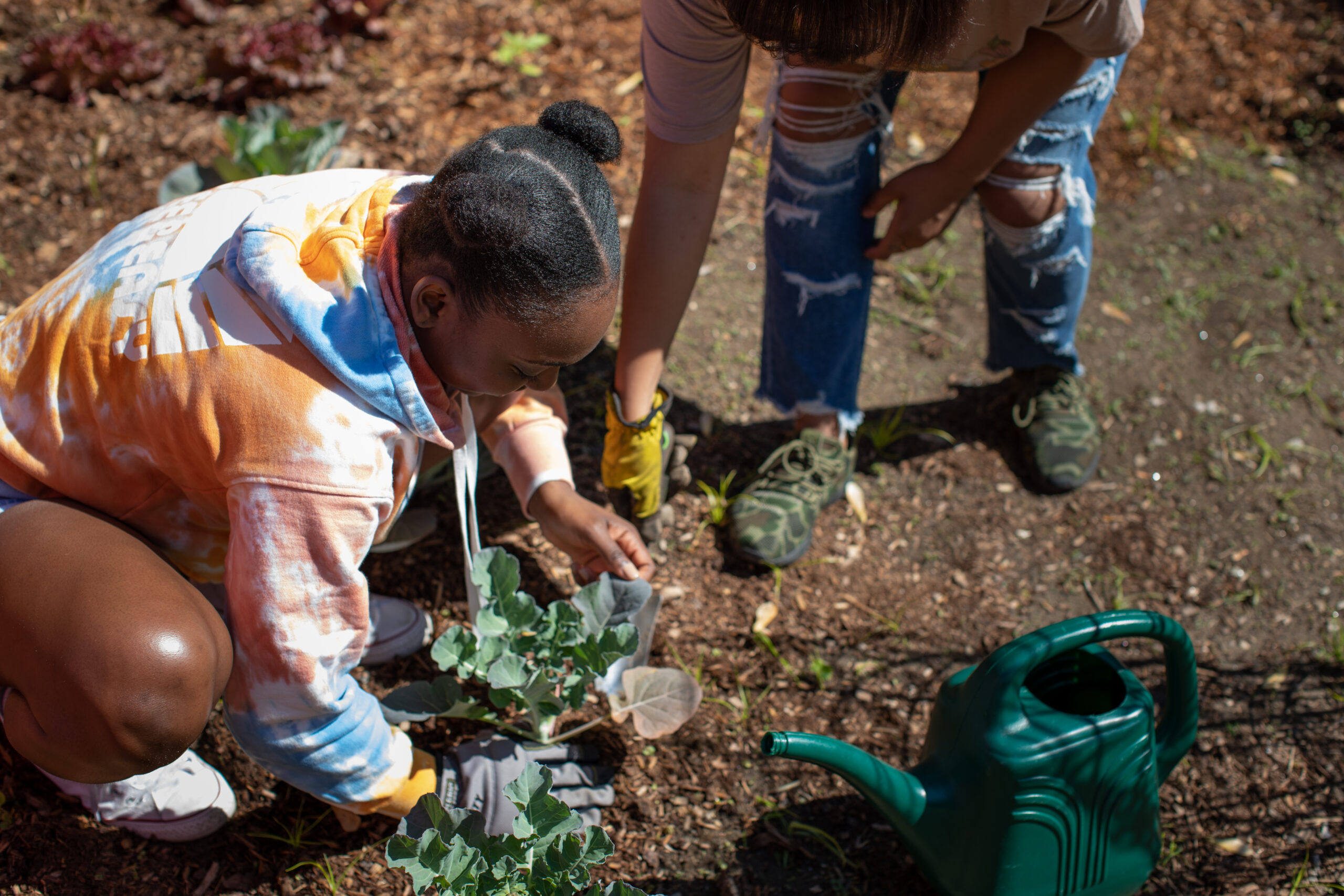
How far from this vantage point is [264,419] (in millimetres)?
1136

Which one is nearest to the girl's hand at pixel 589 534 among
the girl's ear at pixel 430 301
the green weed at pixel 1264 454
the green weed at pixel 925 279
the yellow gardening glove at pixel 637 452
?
the yellow gardening glove at pixel 637 452

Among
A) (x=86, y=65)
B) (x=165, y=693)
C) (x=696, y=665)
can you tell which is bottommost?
(x=696, y=665)

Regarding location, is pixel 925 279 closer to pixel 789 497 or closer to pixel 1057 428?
pixel 1057 428

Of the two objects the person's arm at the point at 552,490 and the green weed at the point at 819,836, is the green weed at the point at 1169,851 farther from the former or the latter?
the person's arm at the point at 552,490

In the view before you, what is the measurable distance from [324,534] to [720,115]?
3.13 ft

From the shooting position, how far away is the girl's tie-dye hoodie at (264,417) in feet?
3.76

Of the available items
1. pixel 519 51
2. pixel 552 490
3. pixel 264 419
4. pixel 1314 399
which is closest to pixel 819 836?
pixel 552 490

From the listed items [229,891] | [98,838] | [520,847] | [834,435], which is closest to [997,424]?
[834,435]

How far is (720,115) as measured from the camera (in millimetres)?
1567

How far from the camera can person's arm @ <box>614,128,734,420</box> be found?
162 cm

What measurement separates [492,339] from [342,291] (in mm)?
208

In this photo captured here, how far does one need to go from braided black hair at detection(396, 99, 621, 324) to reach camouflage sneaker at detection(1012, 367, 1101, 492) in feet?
4.56

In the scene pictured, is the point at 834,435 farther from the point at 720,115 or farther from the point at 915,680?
the point at 720,115

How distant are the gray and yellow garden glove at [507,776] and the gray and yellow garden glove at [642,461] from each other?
48 centimetres
